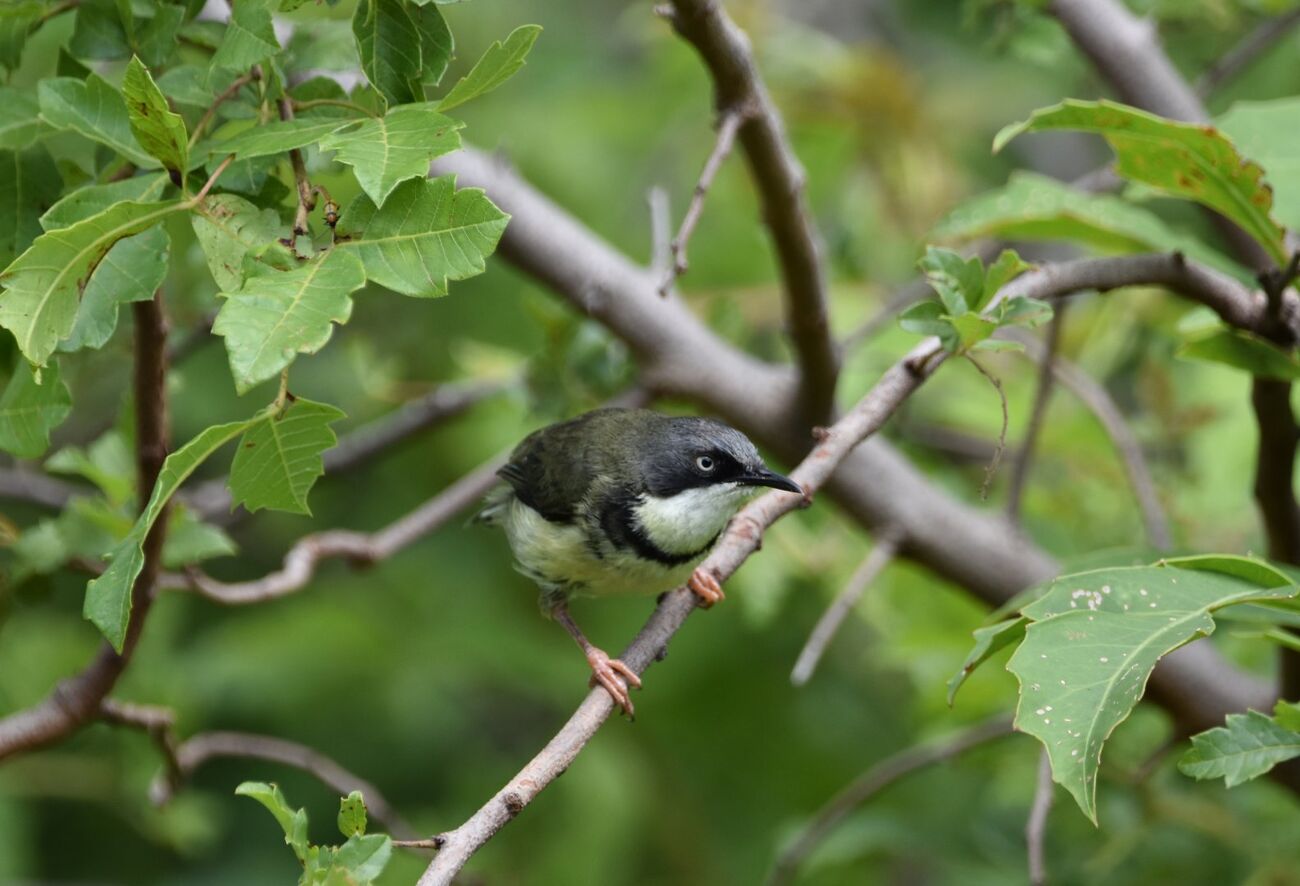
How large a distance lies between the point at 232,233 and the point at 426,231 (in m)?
0.31

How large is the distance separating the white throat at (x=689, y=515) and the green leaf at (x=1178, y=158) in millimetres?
1240

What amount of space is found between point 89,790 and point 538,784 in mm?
4065

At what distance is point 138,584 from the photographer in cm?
279

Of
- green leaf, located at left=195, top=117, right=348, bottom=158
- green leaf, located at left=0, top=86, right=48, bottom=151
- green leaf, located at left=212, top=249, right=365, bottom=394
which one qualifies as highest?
green leaf, located at left=195, top=117, right=348, bottom=158

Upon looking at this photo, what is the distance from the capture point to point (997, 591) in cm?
387

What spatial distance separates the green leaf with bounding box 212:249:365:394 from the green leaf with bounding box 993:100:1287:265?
130cm

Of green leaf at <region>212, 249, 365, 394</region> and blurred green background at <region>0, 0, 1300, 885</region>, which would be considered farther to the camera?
blurred green background at <region>0, 0, 1300, 885</region>

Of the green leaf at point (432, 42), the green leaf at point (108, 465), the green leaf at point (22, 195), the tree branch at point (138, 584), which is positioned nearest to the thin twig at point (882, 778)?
the tree branch at point (138, 584)

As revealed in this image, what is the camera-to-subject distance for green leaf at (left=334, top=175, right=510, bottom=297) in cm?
196

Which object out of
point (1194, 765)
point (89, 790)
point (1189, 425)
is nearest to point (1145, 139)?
point (1194, 765)

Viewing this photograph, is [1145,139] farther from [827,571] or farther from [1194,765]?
[827,571]

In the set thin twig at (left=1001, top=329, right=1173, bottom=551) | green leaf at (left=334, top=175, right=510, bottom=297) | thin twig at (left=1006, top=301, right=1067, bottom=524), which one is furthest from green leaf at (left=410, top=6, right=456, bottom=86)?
thin twig at (left=1006, top=301, right=1067, bottom=524)

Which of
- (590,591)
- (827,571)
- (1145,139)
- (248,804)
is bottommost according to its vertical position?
(248,804)

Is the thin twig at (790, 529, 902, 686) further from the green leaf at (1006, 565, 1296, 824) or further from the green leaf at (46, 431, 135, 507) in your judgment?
the green leaf at (46, 431, 135, 507)
